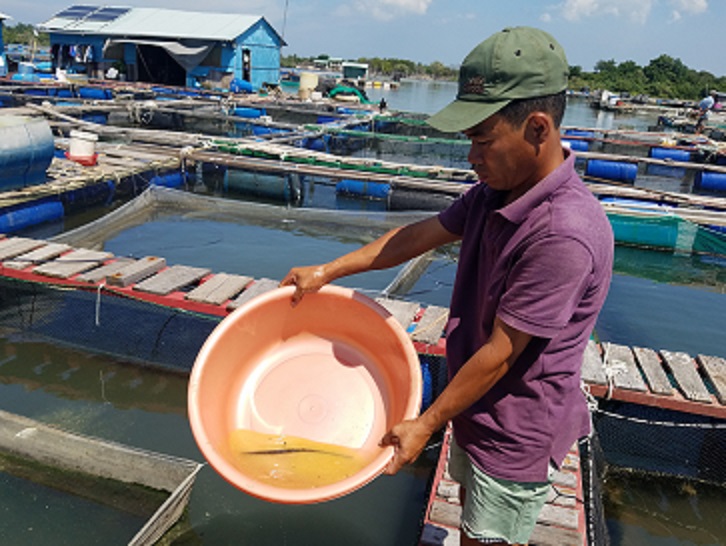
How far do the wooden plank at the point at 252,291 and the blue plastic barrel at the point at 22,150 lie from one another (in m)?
4.78

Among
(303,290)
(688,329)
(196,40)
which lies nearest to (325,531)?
(303,290)

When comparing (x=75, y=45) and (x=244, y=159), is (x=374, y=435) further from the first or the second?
(x=75, y=45)

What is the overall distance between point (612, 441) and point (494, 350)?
10.4ft

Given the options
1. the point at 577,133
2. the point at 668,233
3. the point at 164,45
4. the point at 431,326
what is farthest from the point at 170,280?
the point at 164,45

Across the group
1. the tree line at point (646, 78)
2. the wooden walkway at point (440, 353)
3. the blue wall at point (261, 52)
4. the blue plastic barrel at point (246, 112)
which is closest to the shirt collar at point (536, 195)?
the wooden walkway at point (440, 353)

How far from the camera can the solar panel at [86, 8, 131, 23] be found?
31.6 metres

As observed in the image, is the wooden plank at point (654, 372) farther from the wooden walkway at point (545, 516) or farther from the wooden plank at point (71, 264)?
the wooden plank at point (71, 264)

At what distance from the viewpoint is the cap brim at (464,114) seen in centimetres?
139

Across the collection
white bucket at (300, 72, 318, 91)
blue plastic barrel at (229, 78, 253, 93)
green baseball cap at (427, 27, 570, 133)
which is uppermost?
white bucket at (300, 72, 318, 91)

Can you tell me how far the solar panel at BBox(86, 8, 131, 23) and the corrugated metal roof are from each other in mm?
270

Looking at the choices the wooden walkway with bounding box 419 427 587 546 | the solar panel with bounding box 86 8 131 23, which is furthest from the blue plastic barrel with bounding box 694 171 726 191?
the solar panel with bounding box 86 8 131 23

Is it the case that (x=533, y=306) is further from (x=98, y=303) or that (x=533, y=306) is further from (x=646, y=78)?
(x=646, y=78)

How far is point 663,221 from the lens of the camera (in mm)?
8828

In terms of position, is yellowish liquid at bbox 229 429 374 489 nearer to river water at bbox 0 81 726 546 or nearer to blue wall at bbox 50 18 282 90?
river water at bbox 0 81 726 546
